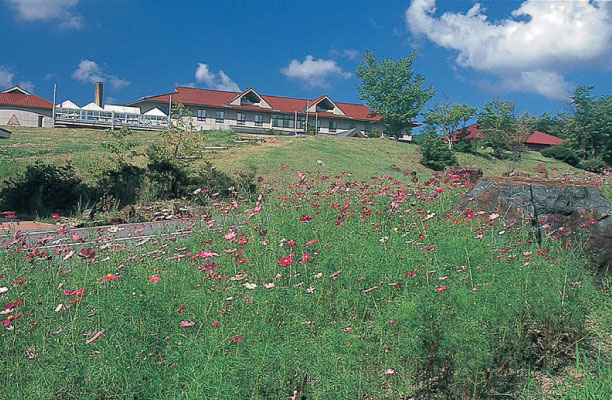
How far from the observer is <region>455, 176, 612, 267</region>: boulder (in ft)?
18.3

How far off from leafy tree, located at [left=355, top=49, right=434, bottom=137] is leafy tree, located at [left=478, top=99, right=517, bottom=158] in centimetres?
791

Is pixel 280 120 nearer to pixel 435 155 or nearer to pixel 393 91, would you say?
pixel 393 91

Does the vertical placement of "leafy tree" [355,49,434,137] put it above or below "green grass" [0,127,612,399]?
above

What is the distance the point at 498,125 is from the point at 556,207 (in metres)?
37.8

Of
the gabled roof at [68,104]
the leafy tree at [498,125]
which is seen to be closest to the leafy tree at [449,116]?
the leafy tree at [498,125]

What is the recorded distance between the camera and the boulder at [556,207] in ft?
18.3

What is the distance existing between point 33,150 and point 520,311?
24639 millimetres

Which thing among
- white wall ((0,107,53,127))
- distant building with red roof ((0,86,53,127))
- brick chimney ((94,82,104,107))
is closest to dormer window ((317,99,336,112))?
brick chimney ((94,82,104,107))

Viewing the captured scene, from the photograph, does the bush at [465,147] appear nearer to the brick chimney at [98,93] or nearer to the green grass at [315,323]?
the green grass at [315,323]

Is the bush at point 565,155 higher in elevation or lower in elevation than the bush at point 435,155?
higher

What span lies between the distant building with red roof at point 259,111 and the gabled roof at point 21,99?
873cm

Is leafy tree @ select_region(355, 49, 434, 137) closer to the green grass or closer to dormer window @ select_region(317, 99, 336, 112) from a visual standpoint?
dormer window @ select_region(317, 99, 336, 112)

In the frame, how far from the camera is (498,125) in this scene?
4144cm

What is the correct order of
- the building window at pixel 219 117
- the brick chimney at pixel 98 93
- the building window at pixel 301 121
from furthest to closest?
the building window at pixel 301 121, the brick chimney at pixel 98 93, the building window at pixel 219 117
